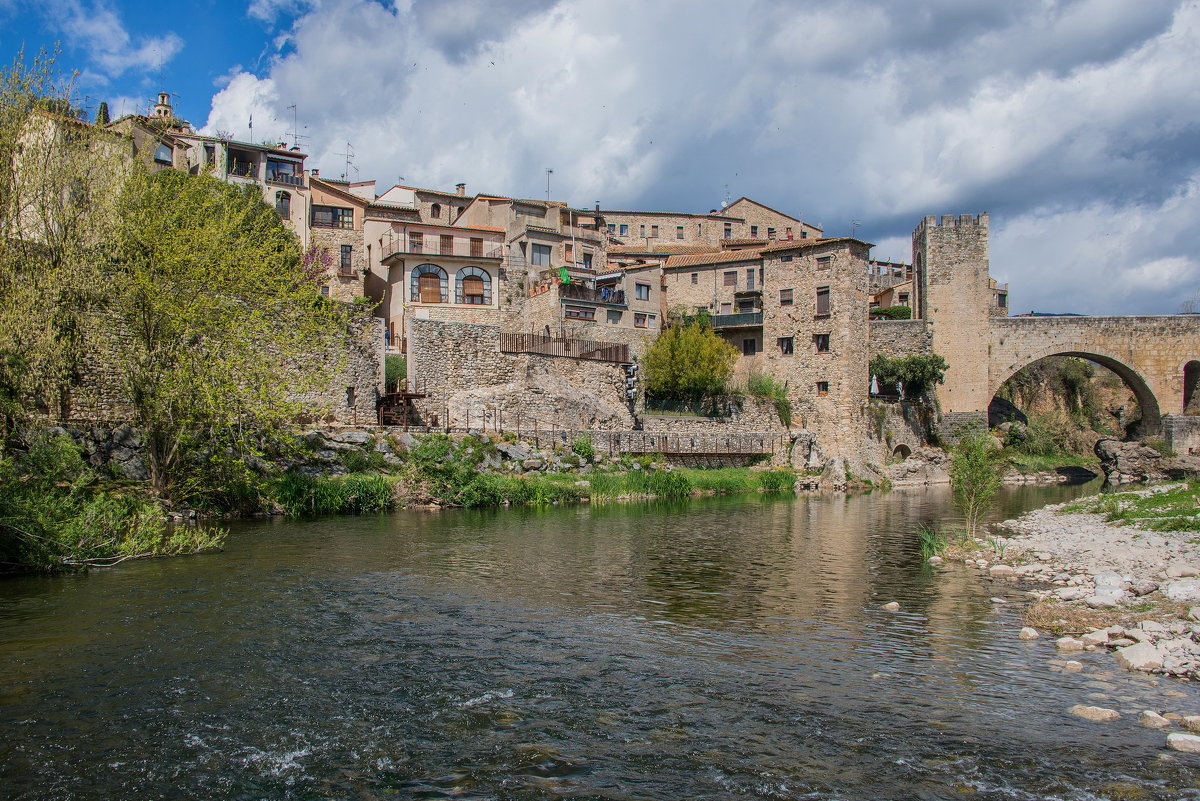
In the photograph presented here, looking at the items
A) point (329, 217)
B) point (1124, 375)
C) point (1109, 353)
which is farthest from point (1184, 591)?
point (329, 217)

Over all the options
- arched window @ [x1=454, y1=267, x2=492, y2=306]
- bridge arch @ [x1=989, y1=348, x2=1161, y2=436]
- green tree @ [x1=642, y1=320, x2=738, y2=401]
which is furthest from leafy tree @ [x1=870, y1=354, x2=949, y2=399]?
arched window @ [x1=454, y1=267, x2=492, y2=306]

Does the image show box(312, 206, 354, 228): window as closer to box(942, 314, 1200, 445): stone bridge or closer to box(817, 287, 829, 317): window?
box(817, 287, 829, 317): window

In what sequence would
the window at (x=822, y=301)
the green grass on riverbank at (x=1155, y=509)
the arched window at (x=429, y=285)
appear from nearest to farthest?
the green grass on riverbank at (x=1155, y=509) < the window at (x=822, y=301) < the arched window at (x=429, y=285)

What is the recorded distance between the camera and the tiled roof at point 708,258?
5578 centimetres

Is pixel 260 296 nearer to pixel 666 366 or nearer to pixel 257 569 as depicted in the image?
pixel 257 569

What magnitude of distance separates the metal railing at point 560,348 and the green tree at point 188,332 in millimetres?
17040

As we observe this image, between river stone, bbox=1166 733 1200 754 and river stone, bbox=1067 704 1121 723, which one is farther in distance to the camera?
river stone, bbox=1067 704 1121 723

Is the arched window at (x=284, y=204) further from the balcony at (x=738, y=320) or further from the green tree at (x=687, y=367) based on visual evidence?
the balcony at (x=738, y=320)

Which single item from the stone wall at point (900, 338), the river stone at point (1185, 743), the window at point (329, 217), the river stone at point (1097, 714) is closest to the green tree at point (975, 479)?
the river stone at point (1097, 714)

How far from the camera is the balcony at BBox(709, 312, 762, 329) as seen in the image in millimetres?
51062

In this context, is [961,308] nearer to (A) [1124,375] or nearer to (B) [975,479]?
(A) [1124,375]

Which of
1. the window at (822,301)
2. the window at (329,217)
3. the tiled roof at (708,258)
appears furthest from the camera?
the tiled roof at (708,258)

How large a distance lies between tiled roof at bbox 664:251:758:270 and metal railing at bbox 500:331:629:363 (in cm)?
1662

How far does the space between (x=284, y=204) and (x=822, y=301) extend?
108 feet
